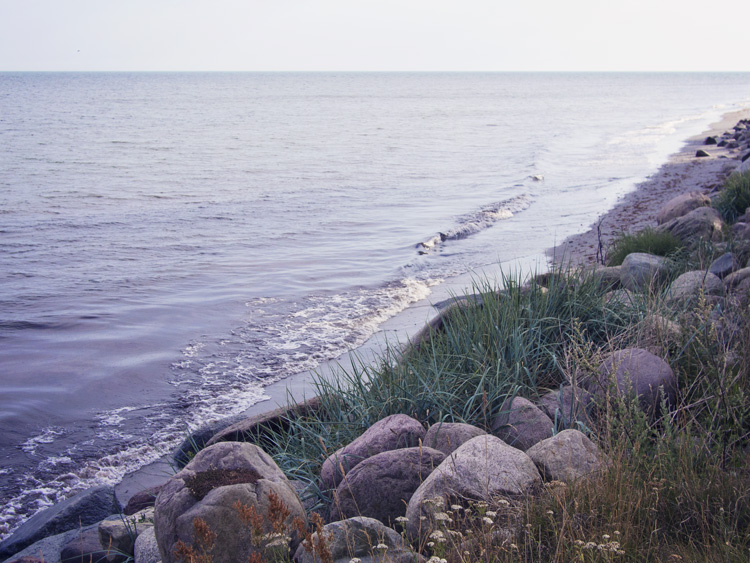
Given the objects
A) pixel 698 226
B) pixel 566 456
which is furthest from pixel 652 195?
pixel 566 456

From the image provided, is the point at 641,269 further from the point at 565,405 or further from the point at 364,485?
the point at 364,485

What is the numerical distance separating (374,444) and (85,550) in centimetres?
191

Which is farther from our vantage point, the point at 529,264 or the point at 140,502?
the point at 529,264

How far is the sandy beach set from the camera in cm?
1133

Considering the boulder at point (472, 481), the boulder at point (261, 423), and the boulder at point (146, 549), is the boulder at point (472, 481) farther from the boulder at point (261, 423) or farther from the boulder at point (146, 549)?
the boulder at point (261, 423)

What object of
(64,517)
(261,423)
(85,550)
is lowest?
(64,517)

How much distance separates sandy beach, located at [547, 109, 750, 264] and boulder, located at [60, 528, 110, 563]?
17.3 feet

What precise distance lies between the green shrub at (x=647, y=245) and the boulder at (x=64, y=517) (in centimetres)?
639

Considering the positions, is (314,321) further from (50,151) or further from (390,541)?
(50,151)

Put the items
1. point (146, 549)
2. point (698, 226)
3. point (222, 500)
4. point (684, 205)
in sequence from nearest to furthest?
point (222, 500), point (146, 549), point (698, 226), point (684, 205)

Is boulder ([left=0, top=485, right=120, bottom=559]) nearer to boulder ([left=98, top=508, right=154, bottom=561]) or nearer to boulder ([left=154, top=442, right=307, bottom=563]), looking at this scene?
boulder ([left=98, top=508, right=154, bottom=561])

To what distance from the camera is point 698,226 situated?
27.1ft

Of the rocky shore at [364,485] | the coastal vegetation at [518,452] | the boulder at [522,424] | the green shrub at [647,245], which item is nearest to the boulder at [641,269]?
the coastal vegetation at [518,452]

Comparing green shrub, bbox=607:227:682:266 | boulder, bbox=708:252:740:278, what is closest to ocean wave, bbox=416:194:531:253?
green shrub, bbox=607:227:682:266
